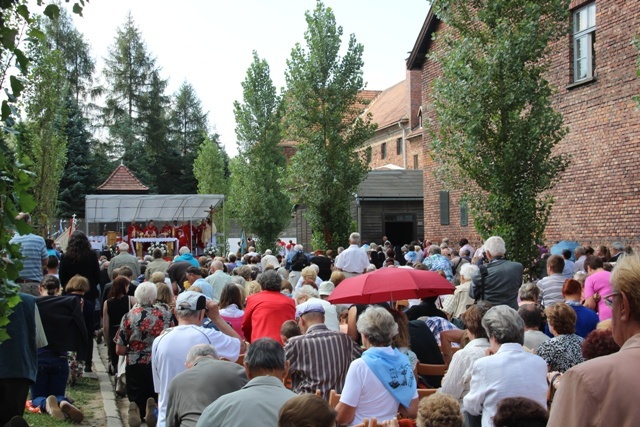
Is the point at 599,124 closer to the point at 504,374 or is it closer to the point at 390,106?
the point at 504,374

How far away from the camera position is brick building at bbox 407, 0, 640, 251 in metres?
20.2

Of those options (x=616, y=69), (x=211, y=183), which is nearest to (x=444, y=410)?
(x=616, y=69)

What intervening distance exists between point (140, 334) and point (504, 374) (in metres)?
4.77

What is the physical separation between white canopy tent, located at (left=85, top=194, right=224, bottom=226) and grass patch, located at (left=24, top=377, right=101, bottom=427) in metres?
23.5

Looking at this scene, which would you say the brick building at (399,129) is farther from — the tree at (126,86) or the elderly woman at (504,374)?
the elderly woman at (504,374)

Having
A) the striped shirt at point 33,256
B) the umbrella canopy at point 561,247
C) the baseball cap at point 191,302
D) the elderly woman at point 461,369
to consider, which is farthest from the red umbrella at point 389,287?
the umbrella canopy at point 561,247

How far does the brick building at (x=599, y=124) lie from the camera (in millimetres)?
20234

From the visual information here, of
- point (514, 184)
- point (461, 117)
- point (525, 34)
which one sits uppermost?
point (525, 34)

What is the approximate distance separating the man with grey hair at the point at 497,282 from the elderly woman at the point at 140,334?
377cm

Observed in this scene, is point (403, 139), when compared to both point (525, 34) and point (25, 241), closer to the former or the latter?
point (525, 34)

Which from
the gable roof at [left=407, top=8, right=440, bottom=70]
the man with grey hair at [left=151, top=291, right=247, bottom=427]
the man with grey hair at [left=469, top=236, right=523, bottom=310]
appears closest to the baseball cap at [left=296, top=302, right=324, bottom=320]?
the man with grey hair at [left=151, top=291, right=247, bottom=427]

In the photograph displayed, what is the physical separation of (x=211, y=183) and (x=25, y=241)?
5563 centimetres

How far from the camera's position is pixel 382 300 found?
378 inches

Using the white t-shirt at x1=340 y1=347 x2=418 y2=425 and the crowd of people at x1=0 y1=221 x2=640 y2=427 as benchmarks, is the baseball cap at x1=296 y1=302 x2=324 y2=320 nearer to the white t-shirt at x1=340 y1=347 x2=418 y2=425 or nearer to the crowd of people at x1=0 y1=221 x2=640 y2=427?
the crowd of people at x1=0 y1=221 x2=640 y2=427
